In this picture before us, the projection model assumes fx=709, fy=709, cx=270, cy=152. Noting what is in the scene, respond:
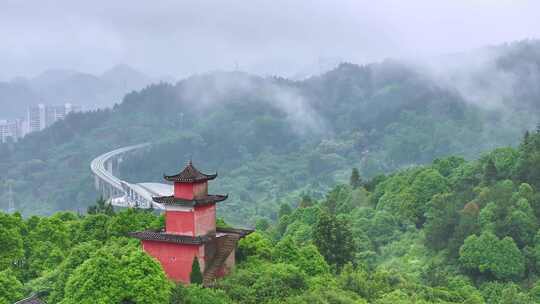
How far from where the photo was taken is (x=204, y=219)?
74.4 feet

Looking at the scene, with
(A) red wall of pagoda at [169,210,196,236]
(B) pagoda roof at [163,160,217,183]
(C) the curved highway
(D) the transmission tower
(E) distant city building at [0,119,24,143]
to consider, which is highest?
(E) distant city building at [0,119,24,143]

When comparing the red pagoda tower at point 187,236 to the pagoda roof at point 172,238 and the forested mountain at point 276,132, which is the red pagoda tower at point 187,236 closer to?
the pagoda roof at point 172,238

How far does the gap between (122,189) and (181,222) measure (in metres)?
70.1

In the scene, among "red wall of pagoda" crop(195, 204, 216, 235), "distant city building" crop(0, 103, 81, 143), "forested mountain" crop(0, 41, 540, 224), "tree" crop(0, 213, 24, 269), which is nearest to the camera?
"red wall of pagoda" crop(195, 204, 216, 235)

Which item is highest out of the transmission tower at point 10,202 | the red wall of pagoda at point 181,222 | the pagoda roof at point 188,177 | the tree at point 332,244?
the pagoda roof at point 188,177

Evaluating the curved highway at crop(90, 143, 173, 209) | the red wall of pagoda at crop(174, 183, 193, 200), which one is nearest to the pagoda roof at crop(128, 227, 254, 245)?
the red wall of pagoda at crop(174, 183, 193, 200)

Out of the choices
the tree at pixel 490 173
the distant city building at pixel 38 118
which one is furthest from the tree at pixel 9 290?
the distant city building at pixel 38 118

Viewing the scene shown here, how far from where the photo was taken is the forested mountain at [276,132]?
315 ft

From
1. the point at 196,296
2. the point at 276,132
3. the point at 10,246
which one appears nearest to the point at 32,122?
the point at 276,132

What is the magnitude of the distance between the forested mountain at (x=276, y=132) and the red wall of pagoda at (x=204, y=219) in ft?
162

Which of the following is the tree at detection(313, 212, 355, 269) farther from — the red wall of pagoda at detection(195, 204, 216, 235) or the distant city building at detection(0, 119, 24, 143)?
the distant city building at detection(0, 119, 24, 143)

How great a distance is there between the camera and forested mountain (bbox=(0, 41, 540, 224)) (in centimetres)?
9588

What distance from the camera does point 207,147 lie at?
377ft

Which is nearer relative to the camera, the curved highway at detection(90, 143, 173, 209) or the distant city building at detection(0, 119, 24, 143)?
the curved highway at detection(90, 143, 173, 209)
